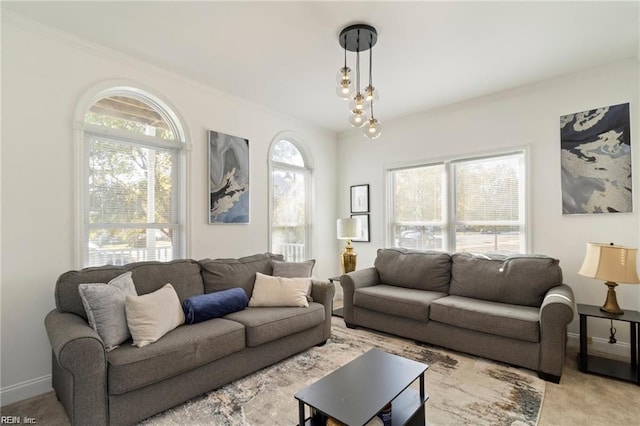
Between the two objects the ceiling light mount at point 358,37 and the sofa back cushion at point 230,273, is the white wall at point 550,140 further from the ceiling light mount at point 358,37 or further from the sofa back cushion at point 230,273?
the sofa back cushion at point 230,273

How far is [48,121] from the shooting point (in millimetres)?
2490

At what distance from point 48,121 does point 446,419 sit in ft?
12.0

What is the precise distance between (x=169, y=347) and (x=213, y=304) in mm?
590

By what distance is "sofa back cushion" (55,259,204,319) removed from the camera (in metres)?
2.23

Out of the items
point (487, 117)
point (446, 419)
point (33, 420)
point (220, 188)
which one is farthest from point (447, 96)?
point (33, 420)

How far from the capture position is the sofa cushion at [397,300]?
3156 mm

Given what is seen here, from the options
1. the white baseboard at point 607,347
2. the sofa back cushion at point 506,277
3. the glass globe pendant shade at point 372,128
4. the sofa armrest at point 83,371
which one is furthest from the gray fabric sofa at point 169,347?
the white baseboard at point 607,347

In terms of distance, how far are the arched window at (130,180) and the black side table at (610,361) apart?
12.5 feet

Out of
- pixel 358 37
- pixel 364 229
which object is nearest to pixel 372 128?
pixel 358 37

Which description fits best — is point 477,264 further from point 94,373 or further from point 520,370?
point 94,373

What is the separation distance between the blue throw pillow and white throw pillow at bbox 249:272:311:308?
145mm

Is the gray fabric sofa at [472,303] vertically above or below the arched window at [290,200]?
below

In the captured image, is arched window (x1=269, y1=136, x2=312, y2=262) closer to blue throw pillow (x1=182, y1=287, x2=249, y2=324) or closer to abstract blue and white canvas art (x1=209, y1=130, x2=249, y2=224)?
abstract blue and white canvas art (x1=209, y1=130, x2=249, y2=224)

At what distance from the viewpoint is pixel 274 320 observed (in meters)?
2.66
